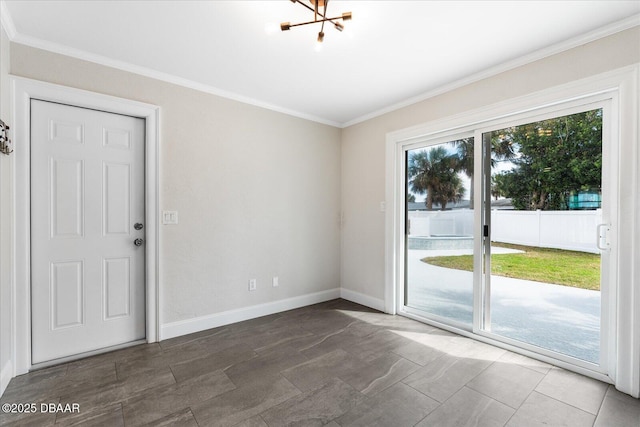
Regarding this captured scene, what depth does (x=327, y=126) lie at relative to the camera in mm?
4176

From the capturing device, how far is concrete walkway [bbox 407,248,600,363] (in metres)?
2.34

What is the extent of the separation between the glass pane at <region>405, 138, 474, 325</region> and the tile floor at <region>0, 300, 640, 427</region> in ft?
1.66

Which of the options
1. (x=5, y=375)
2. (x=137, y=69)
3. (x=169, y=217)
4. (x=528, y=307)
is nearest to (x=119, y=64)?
(x=137, y=69)

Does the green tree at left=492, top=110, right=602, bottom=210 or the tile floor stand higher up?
the green tree at left=492, top=110, right=602, bottom=210

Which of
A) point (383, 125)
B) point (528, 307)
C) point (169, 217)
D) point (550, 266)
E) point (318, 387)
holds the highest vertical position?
point (383, 125)

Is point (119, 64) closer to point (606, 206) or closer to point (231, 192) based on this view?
→ point (231, 192)

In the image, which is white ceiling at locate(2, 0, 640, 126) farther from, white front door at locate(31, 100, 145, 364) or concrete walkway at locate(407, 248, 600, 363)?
concrete walkway at locate(407, 248, 600, 363)

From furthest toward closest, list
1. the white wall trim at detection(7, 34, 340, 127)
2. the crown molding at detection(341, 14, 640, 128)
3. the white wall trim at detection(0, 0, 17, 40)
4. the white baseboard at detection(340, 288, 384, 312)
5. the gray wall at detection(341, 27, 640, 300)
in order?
the white baseboard at detection(340, 288, 384, 312)
the white wall trim at detection(7, 34, 340, 127)
the gray wall at detection(341, 27, 640, 300)
the crown molding at detection(341, 14, 640, 128)
the white wall trim at detection(0, 0, 17, 40)

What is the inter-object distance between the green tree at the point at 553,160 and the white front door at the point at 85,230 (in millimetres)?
3540

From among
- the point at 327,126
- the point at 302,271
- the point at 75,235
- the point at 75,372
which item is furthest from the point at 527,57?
the point at 75,372

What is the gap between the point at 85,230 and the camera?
2527mm

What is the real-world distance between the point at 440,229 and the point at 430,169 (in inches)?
28.0

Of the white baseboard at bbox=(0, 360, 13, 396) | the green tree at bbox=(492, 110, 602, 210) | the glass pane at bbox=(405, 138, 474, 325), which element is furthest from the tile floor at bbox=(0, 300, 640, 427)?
the green tree at bbox=(492, 110, 602, 210)

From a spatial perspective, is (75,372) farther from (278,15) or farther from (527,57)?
(527,57)
